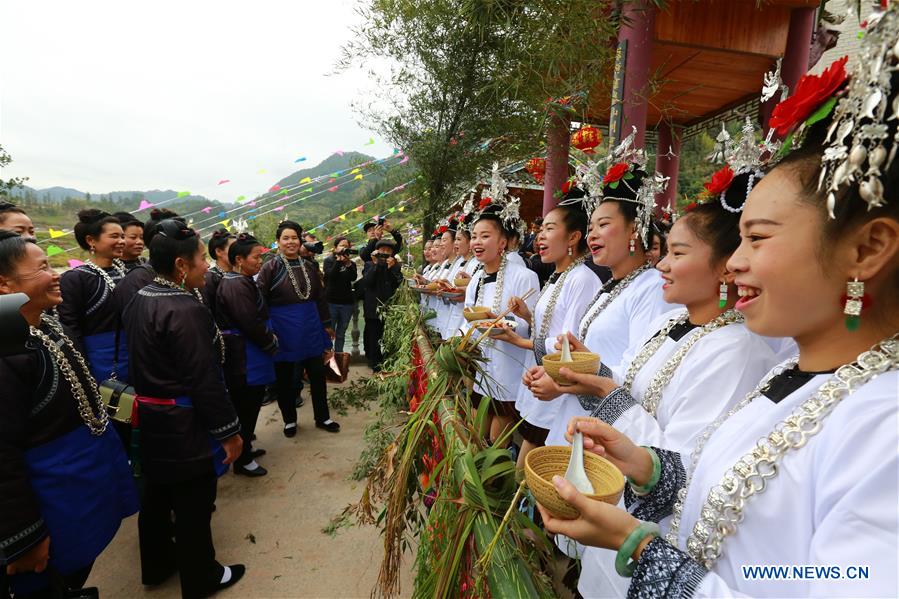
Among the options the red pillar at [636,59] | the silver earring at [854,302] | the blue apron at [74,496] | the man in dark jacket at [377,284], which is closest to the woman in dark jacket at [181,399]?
the blue apron at [74,496]

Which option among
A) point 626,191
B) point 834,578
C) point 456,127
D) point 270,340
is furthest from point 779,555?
point 456,127

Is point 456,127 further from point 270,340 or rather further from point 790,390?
point 790,390

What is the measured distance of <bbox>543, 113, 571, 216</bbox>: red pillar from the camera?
5.16 m

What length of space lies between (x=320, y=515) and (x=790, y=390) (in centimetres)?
332

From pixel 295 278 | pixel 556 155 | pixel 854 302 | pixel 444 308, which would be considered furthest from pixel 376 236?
pixel 854 302

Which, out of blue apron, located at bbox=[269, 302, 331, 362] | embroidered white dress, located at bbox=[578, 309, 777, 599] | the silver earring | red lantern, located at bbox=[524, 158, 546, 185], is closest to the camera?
the silver earring

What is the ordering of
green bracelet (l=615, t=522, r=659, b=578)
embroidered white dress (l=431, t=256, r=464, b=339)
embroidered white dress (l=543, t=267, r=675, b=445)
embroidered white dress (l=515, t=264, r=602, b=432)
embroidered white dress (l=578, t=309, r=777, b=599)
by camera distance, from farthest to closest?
embroidered white dress (l=431, t=256, r=464, b=339), embroidered white dress (l=515, t=264, r=602, b=432), embroidered white dress (l=543, t=267, r=675, b=445), embroidered white dress (l=578, t=309, r=777, b=599), green bracelet (l=615, t=522, r=659, b=578)

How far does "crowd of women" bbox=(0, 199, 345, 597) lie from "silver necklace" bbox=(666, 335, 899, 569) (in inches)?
91.0

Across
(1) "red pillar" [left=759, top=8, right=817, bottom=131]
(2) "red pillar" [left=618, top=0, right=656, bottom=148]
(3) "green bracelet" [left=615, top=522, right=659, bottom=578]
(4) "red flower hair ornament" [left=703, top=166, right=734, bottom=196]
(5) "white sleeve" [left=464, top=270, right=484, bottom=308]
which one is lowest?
(5) "white sleeve" [left=464, top=270, right=484, bottom=308]

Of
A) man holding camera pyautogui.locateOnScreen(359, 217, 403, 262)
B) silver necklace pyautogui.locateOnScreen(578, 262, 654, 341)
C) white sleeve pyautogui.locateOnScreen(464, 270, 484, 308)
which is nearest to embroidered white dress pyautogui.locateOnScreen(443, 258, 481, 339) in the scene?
white sleeve pyautogui.locateOnScreen(464, 270, 484, 308)

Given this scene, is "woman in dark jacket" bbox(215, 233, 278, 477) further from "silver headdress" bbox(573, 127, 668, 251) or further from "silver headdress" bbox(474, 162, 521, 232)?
"silver headdress" bbox(573, 127, 668, 251)

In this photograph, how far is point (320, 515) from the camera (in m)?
3.37

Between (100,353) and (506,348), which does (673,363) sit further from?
(100,353)

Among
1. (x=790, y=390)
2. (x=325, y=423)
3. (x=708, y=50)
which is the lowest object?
(x=325, y=423)
